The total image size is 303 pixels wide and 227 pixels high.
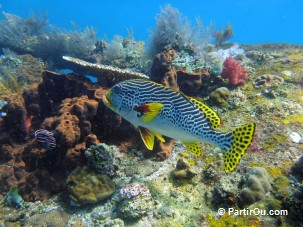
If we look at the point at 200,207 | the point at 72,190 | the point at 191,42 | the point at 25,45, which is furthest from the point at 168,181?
the point at 25,45

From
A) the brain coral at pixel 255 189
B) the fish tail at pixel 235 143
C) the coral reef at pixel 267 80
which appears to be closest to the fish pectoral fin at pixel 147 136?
the fish tail at pixel 235 143

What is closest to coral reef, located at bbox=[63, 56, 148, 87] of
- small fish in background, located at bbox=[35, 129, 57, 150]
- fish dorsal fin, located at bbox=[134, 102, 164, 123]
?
small fish in background, located at bbox=[35, 129, 57, 150]

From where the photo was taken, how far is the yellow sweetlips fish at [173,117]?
122 inches

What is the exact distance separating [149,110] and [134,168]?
208 centimetres

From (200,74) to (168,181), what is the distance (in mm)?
3098

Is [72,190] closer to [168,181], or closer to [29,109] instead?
[168,181]

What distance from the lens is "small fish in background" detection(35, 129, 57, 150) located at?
14.5 ft

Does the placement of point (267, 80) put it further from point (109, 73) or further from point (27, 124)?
point (27, 124)

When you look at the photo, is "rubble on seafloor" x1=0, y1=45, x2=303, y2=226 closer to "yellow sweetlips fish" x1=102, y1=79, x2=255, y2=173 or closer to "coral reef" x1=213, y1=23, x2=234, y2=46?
"yellow sweetlips fish" x1=102, y1=79, x2=255, y2=173

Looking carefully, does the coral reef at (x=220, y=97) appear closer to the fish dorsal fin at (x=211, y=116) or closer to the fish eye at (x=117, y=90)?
the fish dorsal fin at (x=211, y=116)

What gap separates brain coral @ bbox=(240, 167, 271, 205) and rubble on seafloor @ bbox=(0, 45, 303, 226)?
2 centimetres

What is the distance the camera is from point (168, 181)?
457 centimetres

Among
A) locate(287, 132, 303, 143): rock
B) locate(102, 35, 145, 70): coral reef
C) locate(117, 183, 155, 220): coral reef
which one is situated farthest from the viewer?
locate(102, 35, 145, 70): coral reef

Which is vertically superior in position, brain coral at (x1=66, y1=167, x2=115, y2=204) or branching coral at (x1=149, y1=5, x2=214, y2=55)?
branching coral at (x1=149, y1=5, x2=214, y2=55)
